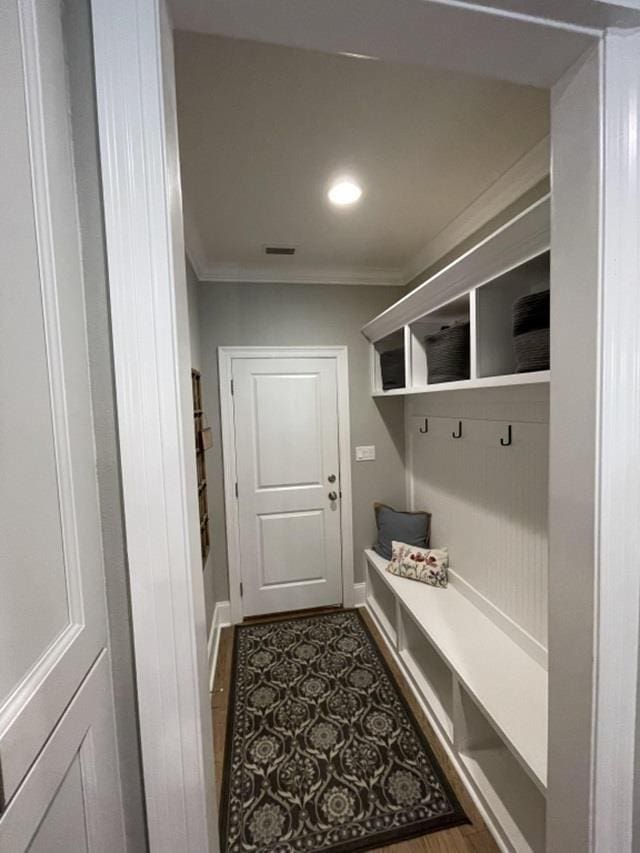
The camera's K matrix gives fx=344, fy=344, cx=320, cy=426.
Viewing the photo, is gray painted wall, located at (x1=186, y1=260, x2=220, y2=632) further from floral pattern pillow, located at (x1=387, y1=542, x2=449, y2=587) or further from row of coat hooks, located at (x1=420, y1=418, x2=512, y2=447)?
row of coat hooks, located at (x1=420, y1=418, x2=512, y2=447)

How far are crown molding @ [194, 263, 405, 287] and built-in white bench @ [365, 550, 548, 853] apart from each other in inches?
85.3

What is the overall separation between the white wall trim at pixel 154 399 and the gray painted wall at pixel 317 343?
191 cm

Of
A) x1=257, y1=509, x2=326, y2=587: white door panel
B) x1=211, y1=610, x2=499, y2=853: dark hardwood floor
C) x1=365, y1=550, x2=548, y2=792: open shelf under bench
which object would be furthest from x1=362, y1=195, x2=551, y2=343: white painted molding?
x1=211, y1=610, x2=499, y2=853: dark hardwood floor

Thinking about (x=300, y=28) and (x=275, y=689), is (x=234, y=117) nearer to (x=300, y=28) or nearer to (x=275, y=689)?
(x=300, y=28)

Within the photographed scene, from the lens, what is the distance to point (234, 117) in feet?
3.87

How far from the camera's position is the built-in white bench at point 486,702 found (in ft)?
3.87

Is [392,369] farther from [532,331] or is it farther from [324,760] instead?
[324,760]

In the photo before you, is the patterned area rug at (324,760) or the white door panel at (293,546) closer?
the patterned area rug at (324,760)

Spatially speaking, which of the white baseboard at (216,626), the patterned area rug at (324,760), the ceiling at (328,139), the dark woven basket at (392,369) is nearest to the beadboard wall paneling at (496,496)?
the dark woven basket at (392,369)

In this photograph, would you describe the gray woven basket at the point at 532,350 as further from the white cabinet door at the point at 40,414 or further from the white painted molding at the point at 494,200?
the white cabinet door at the point at 40,414

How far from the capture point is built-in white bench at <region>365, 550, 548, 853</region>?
46.4 inches

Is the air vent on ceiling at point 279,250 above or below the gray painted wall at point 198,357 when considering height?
above

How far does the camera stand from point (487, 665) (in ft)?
4.76

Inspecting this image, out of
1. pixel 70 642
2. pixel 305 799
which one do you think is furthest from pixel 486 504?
pixel 70 642
